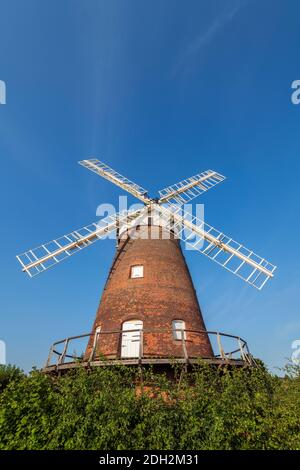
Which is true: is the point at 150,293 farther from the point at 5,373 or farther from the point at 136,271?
the point at 5,373

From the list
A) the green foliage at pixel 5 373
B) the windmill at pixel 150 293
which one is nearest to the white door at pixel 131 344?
the windmill at pixel 150 293

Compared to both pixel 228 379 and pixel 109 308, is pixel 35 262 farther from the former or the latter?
pixel 228 379

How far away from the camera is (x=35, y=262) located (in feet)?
50.2

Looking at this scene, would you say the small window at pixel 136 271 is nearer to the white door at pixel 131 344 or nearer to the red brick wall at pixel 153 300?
the red brick wall at pixel 153 300

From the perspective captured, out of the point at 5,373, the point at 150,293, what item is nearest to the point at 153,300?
the point at 150,293

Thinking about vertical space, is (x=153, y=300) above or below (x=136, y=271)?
below

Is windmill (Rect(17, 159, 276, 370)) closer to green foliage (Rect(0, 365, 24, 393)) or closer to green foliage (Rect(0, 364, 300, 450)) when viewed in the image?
green foliage (Rect(0, 364, 300, 450))

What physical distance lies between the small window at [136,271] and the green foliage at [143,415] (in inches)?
241

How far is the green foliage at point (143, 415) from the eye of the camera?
617cm

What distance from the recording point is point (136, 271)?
13.6 metres

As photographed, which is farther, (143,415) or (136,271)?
(136,271)

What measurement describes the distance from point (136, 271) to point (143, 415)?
7.49m

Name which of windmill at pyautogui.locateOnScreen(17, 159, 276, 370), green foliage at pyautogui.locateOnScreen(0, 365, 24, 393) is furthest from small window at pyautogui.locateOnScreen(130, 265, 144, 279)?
green foliage at pyautogui.locateOnScreen(0, 365, 24, 393)
